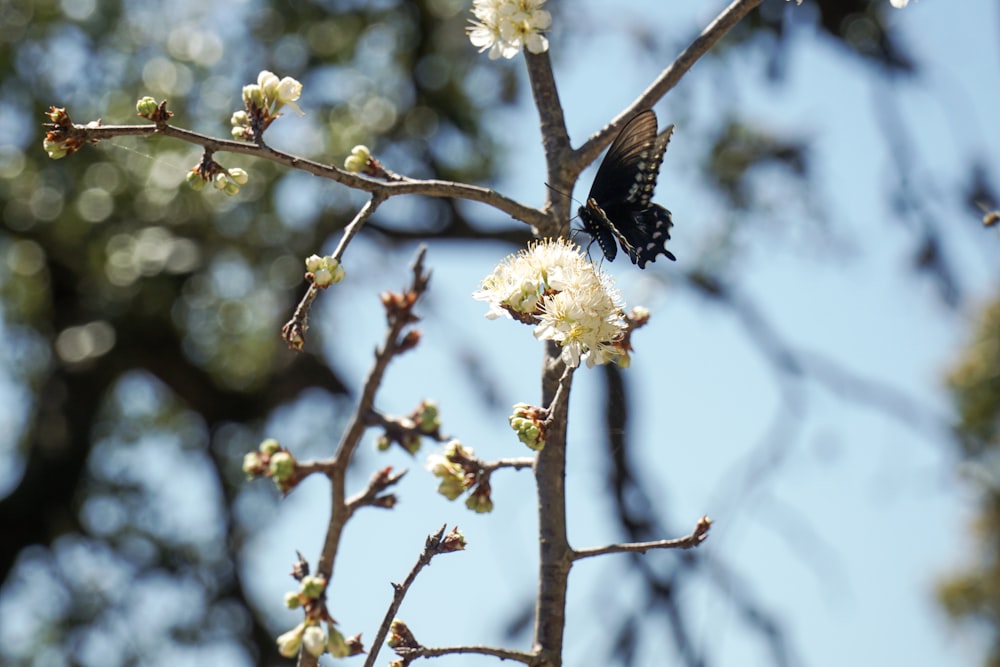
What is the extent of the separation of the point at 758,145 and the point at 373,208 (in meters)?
4.35

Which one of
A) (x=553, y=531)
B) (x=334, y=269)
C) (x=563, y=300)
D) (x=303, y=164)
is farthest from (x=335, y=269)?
(x=553, y=531)

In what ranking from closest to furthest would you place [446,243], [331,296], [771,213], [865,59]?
[865,59] → [446,243] → [771,213] → [331,296]

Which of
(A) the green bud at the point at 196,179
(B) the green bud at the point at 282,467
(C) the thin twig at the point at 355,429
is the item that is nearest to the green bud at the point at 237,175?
(A) the green bud at the point at 196,179

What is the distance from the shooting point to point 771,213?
5090 millimetres

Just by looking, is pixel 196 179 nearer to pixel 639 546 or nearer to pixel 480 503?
pixel 480 503

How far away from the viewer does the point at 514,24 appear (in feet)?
4.29

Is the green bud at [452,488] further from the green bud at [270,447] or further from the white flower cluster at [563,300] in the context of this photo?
the green bud at [270,447]

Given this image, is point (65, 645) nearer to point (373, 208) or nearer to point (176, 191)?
point (176, 191)

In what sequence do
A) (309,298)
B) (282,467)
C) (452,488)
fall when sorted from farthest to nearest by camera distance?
(282,467) → (452,488) → (309,298)

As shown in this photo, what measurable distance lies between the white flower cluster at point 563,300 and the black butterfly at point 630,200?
0.61ft

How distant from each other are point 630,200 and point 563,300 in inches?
12.4

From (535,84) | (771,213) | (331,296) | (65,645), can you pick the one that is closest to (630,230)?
(535,84)

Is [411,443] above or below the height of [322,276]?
above

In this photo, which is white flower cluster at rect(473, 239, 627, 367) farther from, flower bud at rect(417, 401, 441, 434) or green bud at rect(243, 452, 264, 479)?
green bud at rect(243, 452, 264, 479)
